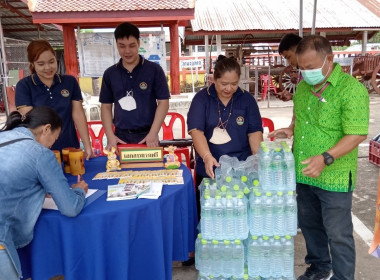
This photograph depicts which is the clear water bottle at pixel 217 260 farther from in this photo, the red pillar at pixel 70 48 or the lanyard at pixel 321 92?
the red pillar at pixel 70 48

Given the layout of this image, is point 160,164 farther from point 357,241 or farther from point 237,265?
point 357,241

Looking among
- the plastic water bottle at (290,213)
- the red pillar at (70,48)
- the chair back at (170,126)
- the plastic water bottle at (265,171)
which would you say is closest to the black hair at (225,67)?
the plastic water bottle at (265,171)

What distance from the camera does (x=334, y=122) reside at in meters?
2.03

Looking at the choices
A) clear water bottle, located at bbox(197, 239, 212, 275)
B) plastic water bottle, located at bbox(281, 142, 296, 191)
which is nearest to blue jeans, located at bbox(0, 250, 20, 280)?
clear water bottle, located at bbox(197, 239, 212, 275)

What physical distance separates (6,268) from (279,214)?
1.36 metres

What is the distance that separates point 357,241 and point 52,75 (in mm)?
2962

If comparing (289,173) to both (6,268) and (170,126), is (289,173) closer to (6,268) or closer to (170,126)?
(6,268)

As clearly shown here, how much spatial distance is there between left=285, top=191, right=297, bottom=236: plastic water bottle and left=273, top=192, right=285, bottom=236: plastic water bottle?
0.07 feet

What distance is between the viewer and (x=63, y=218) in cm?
172

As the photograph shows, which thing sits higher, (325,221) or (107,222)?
(107,222)

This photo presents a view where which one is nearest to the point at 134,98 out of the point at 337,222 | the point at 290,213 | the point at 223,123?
the point at 223,123

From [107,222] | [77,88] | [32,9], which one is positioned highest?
[32,9]

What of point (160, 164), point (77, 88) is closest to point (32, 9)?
point (77, 88)

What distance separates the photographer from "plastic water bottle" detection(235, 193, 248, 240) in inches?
73.9
